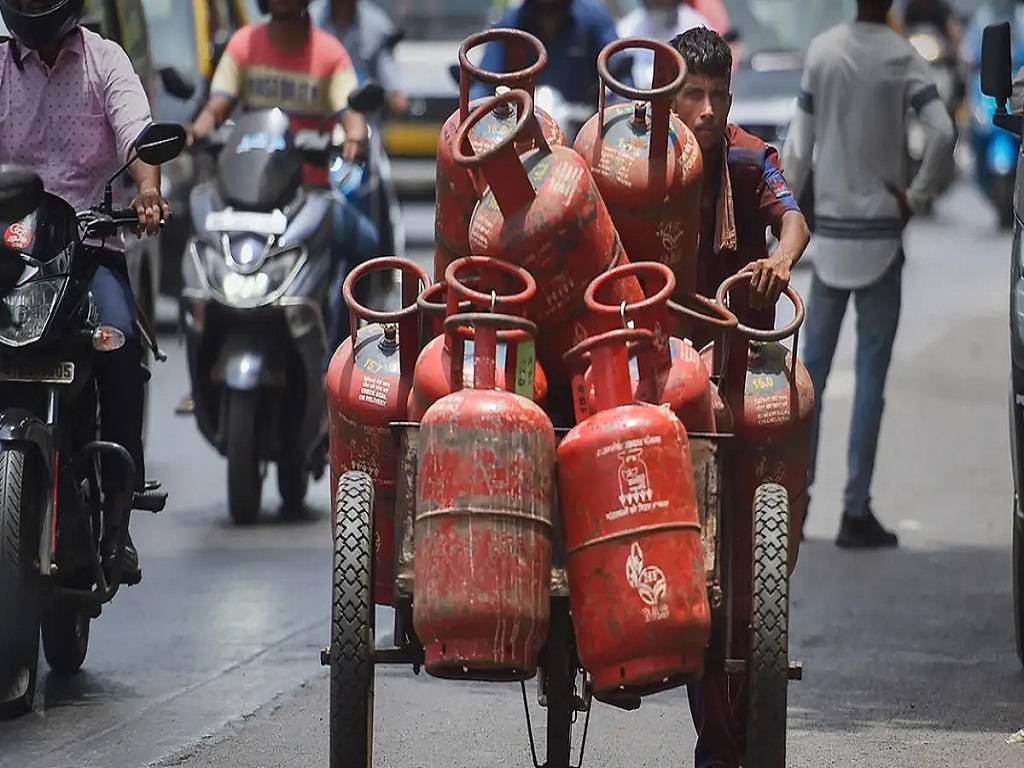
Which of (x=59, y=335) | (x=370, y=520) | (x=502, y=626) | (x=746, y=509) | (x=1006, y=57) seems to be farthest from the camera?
(x=1006, y=57)

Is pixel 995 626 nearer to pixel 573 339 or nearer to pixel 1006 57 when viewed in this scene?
pixel 1006 57

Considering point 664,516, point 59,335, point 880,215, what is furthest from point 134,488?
point 880,215

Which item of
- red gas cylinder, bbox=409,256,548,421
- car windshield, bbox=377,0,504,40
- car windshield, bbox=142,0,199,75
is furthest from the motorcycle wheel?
red gas cylinder, bbox=409,256,548,421

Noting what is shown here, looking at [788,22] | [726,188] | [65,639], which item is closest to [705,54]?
[726,188]

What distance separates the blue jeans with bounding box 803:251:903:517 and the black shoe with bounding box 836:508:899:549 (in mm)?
30

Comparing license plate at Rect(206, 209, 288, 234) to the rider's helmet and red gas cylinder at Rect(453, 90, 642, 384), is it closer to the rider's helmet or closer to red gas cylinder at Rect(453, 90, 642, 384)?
the rider's helmet

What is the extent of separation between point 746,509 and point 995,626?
122 inches

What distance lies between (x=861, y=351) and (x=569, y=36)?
12.0 ft

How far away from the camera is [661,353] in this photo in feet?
17.7

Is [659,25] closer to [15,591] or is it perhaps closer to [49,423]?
[49,423]

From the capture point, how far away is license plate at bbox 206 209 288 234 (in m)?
10.2

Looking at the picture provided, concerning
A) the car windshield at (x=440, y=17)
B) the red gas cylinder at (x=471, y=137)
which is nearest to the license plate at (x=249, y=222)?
the red gas cylinder at (x=471, y=137)

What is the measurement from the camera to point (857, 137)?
1011cm

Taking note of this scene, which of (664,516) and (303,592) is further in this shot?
(303,592)
